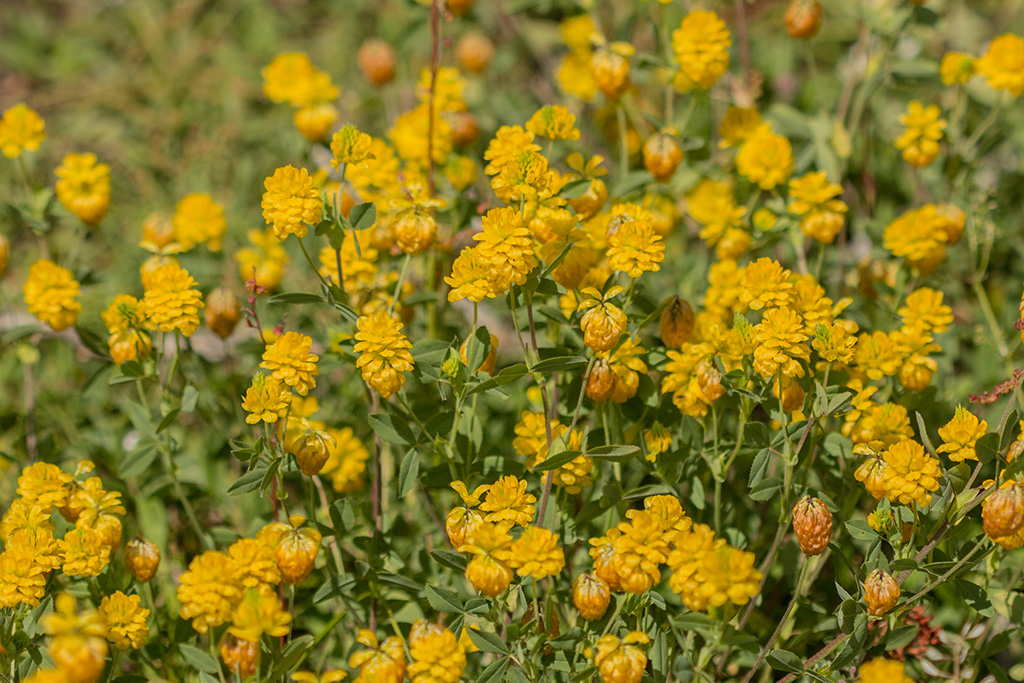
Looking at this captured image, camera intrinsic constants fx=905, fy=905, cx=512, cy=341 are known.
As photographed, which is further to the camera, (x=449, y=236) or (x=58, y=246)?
(x=58, y=246)

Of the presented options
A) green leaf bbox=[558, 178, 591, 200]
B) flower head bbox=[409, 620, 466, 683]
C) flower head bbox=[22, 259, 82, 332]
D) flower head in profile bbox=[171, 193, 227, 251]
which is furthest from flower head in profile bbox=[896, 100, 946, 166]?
flower head bbox=[22, 259, 82, 332]

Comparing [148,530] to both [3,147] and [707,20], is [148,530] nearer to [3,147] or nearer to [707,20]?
[3,147]

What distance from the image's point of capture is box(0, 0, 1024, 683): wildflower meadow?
1623 millimetres

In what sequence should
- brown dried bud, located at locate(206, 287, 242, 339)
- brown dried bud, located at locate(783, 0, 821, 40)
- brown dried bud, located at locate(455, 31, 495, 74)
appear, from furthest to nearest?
brown dried bud, located at locate(455, 31, 495, 74)
brown dried bud, located at locate(783, 0, 821, 40)
brown dried bud, located at locate(206, 287, 242, 339)

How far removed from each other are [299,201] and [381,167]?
53cm

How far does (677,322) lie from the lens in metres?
1.86

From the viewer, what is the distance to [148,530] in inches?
94.2

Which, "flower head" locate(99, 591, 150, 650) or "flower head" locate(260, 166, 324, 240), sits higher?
"flower head" locate(260, 166, 324, 240)

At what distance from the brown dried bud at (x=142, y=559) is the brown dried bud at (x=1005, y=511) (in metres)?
1.53

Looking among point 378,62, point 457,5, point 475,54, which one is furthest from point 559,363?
point 475,54

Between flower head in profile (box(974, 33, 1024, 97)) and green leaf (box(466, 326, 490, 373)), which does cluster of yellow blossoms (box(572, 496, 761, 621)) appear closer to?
green leaf (box(466, 326, 490, 373))

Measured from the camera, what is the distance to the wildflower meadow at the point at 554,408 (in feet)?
5.32

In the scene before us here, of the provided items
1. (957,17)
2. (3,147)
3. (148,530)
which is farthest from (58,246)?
(957,17)

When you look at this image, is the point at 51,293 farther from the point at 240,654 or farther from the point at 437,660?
the point at 437,660
